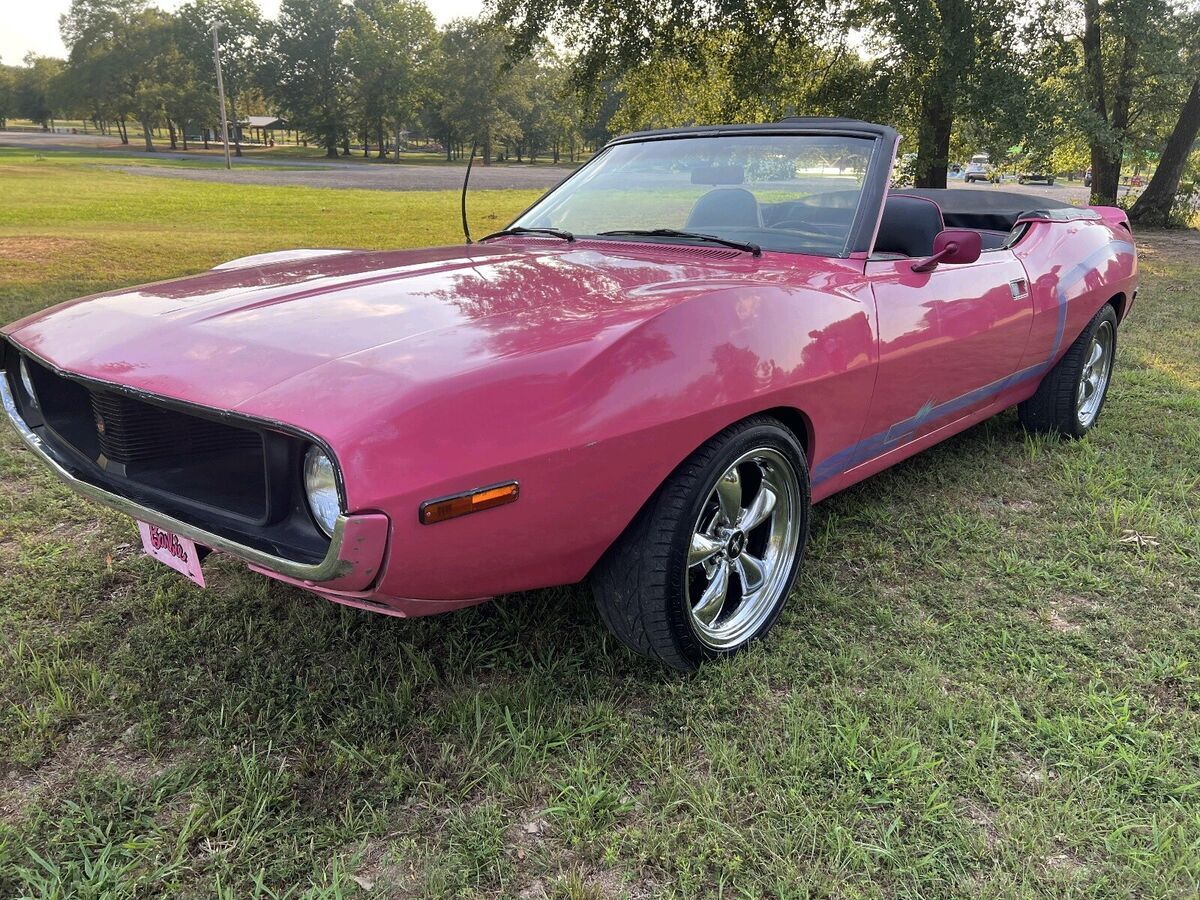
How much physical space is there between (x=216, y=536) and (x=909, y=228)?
244 centimetres

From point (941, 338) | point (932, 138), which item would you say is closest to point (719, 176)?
point (941, 338)

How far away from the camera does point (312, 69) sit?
6234 centimetres

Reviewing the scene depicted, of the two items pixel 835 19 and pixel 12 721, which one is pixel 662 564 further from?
pixel 835 19

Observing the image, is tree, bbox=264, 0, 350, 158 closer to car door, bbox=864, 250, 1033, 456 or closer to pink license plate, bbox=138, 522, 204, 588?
car door, bbox=864, 250, 1033, 456

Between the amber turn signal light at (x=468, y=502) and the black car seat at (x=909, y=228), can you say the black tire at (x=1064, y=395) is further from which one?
the amber turn signal light at (x=468, y=502)

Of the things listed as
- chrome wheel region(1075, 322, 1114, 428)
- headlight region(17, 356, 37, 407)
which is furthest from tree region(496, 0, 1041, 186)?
headlight region(17, 356, 37, 407)

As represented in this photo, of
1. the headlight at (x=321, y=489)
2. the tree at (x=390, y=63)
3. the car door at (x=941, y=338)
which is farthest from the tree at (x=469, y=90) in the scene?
the headlight at (x=321, y=489)

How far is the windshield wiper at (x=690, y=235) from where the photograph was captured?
276 centimetres

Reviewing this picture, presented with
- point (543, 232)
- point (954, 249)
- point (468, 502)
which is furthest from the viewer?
point (543, 232)

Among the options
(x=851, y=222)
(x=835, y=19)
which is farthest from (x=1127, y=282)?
(x=835, y=19)

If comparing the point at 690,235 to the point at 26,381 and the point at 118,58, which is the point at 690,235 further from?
the point at 118,58

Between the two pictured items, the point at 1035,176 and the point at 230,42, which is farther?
the point at 230,42

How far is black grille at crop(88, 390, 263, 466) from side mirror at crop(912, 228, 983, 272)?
213cm

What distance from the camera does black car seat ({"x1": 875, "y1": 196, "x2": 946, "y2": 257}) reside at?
2.95m
